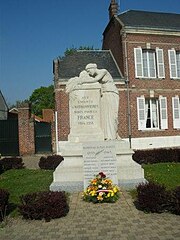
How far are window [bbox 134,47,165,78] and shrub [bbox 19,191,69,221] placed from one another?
55.0ft

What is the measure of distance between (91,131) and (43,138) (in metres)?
12.0

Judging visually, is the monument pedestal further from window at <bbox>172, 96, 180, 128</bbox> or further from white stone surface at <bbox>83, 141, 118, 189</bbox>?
window at <bbox>172, 96, 180, 128</bbox>

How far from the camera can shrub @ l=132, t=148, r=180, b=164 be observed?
12250 millimetres

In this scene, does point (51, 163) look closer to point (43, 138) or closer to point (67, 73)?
point (43, 138)

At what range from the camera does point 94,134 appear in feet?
25.0

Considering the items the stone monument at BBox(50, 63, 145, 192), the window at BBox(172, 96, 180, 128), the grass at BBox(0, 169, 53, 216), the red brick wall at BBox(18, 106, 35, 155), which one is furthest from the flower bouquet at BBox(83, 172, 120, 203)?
the window at BBox(172, 96, 180, 128)

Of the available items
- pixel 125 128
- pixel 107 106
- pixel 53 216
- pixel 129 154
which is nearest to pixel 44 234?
pixel 53 216

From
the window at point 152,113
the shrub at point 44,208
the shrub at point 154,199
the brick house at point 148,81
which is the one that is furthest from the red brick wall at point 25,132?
the shrub at point 154,199

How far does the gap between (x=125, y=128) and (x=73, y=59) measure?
677 cm

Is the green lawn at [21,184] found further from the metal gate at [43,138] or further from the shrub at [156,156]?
the metal gate at [43,138]

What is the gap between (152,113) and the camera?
69.4ft

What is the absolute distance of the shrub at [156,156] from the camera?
12.2 m

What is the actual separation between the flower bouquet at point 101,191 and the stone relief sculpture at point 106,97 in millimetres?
1888

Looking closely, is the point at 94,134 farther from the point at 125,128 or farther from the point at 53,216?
the point at 125,128
